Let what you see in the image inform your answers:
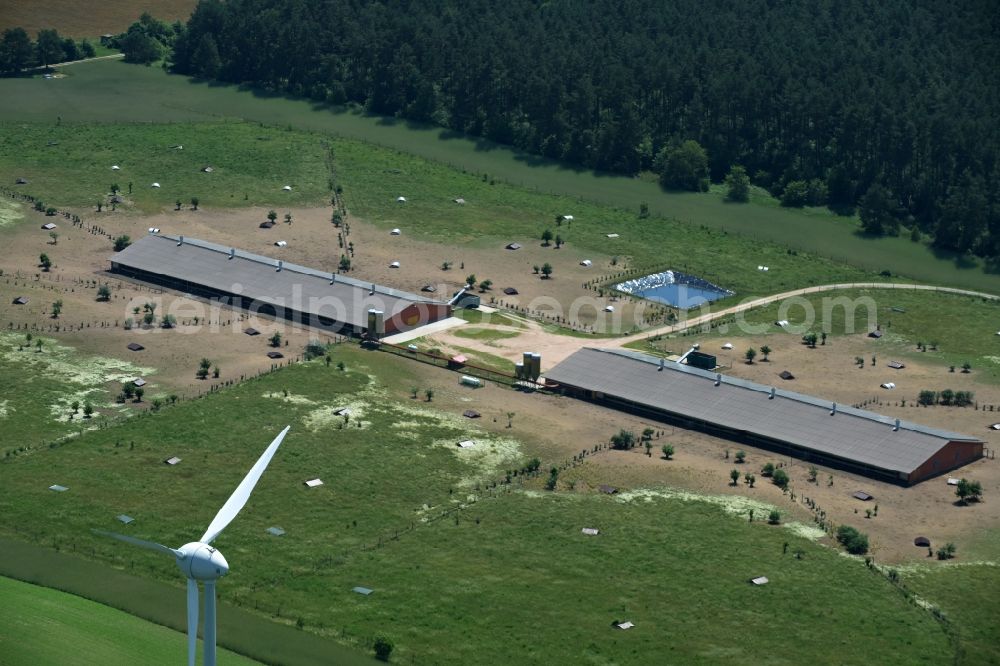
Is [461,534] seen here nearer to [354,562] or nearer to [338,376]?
[354,562]

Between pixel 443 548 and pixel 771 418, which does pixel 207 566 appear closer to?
pixel 443 548

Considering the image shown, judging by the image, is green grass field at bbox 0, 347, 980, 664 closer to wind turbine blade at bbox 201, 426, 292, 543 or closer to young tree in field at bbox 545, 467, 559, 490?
young tree in field at bbox 545, 467, 559, 490

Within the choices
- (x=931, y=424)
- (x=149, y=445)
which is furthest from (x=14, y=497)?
(x=931, y=424)

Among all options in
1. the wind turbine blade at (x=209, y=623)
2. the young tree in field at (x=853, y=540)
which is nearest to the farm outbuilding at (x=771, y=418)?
the young tree in field at (x=853, y=540)

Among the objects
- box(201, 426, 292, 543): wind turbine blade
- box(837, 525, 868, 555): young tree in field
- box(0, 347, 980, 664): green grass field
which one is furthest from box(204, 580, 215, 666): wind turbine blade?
box(837, 525, 868, 555): young tree in field

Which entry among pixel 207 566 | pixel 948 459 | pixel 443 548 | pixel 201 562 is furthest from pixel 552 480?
pixel 201 562

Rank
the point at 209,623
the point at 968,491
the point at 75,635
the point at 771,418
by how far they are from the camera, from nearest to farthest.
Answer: the point at 209,623
the point at 75,635
the point at 968,491
the point at 771,418

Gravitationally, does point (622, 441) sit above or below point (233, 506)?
below
